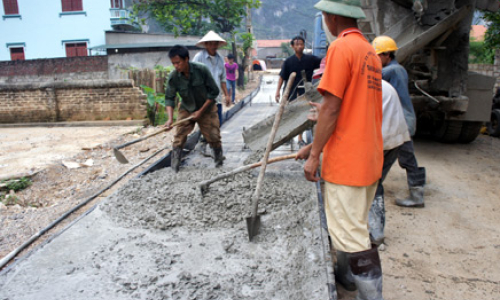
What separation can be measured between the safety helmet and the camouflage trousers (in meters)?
2.91

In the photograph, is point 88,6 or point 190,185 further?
point 88,6

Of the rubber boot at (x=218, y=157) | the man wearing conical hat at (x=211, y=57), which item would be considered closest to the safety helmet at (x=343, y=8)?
the rubber boot at (x=218, y=157)

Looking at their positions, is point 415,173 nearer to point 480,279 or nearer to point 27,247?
point 480,279

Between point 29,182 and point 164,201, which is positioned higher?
point 164,201

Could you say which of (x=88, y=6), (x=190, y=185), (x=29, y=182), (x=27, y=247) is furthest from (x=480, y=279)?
(x=88, y=6)

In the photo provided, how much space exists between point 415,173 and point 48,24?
23.7 m

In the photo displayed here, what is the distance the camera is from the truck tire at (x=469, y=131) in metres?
6.81

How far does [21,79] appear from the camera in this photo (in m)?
17.3

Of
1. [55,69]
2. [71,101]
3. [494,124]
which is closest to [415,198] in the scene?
[494,124]

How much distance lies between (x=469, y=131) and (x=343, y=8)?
5.89m

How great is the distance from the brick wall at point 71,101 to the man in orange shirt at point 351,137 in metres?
8.21

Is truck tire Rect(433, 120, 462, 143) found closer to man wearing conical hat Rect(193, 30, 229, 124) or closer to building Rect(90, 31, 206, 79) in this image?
man wearing conical hat Rect(193, 30, 229, 124)

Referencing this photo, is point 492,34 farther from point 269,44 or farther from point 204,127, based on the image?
point 269,44

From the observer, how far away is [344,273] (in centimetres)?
269
